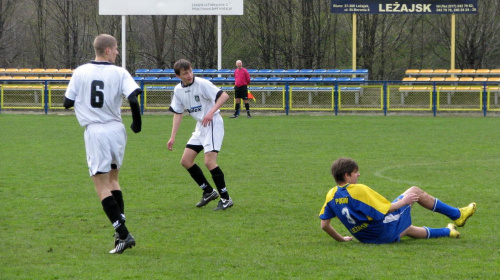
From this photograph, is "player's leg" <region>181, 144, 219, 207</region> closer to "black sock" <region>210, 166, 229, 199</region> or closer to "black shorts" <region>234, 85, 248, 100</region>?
"black sock" <region>210, 166, 229, 199</region>

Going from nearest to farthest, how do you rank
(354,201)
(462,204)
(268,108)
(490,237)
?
1. (354,201)
2. (490,237)
3. (462,204)
4. (268,108)

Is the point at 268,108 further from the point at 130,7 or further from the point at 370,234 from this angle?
the point at 370,234

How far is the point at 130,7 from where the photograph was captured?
96.1ft

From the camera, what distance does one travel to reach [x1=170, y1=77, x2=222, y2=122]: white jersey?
816cm

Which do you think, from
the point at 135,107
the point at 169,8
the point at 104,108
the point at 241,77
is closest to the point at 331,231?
the point at 135,107

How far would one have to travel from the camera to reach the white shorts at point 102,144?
6000 millimetres

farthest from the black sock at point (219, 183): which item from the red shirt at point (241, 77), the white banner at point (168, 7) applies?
the white banner at point (168, 7)

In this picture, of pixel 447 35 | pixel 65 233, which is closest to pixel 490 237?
pixel 65 233

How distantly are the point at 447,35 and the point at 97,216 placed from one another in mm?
31542

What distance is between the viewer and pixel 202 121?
8125mm

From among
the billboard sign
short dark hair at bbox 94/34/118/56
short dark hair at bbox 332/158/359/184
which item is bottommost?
short dark hair at bbox 332/158/359/184

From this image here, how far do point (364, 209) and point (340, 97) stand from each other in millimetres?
20260

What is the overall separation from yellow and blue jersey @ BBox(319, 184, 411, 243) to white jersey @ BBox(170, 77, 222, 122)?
249 cm

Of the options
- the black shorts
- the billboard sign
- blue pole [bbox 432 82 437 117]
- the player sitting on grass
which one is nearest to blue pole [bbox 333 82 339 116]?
blue pole [bbox 432 82 437 117]
